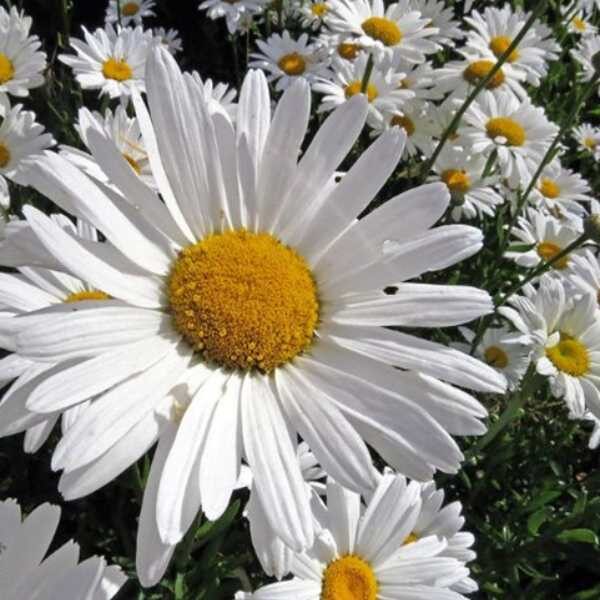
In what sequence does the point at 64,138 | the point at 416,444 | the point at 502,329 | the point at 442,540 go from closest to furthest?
the point at 416,444 < the point at 442,540 < the point at 502,329 < the point at 64,138

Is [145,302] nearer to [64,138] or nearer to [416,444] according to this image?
[416,444]

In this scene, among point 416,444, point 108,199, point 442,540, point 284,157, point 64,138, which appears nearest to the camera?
point 416,444

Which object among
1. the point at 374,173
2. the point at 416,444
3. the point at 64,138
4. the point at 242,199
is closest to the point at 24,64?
the point at 64,138

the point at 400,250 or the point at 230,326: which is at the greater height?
the point at 400,250

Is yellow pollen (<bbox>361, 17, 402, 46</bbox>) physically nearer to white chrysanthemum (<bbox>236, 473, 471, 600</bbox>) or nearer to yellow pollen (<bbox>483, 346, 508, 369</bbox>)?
yellow pollen (<bbox>483, 346, 508, 369</bbox>)

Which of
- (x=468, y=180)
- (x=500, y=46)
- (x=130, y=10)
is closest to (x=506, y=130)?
(x=468, y=180)

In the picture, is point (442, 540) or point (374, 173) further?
point (442, 540)

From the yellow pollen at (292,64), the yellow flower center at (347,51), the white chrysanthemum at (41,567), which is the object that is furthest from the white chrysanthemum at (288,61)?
the white chrysanthemum at (41,567)

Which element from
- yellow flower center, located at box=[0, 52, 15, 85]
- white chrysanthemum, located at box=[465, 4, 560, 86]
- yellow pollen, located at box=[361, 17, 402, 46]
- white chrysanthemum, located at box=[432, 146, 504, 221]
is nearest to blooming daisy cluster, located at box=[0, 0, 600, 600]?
yellow flower center, located at box=[0, 52, 15, 85]

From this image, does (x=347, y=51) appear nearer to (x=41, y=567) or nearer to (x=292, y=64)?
(x=292, y=64)

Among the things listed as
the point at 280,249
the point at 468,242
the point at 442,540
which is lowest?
the point at 442,540
